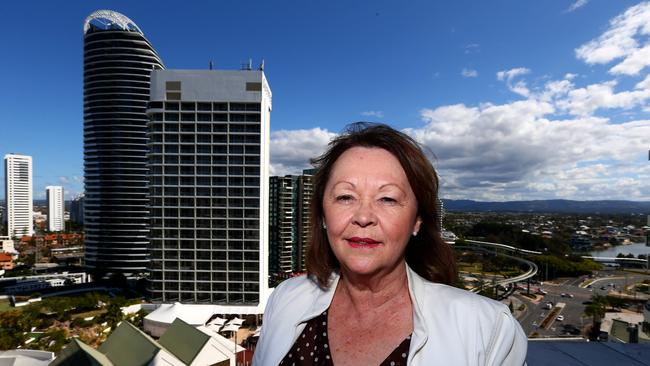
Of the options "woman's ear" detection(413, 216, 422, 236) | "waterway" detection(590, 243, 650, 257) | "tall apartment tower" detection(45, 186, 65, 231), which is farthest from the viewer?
"tall apartment tower" detection(45, 186, 65, 231)

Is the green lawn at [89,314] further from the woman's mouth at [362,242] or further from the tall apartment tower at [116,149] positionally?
the woman's mouth at [362,242]

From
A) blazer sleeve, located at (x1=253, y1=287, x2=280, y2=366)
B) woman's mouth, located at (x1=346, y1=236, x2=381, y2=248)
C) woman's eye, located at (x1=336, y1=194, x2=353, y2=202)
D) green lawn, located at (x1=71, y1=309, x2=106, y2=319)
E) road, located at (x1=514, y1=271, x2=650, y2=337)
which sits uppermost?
woman's eye, located at (x1=336, y1=194, x2=353, y2=202)

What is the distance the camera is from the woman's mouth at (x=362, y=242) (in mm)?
869

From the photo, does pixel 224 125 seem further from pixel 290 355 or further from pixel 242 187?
pixel 290 355

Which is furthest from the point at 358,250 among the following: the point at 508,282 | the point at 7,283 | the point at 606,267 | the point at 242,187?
the point at 606,267

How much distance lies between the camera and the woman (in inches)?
29.8

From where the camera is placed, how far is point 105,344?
6812 millimetres

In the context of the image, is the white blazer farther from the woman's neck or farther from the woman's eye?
the woman's eye

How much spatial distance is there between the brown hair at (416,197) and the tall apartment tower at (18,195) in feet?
258

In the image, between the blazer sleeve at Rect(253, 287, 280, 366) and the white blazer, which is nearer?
the white blazer

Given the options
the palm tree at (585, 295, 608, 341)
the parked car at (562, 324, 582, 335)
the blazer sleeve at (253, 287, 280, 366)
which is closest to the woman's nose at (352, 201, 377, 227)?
the blazer sleeve at (253, 287, 280, 366)

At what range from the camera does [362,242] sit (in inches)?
34.4

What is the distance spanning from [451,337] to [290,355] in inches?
17.8

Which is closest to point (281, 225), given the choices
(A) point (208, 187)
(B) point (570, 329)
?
(A) point (208, 187)
